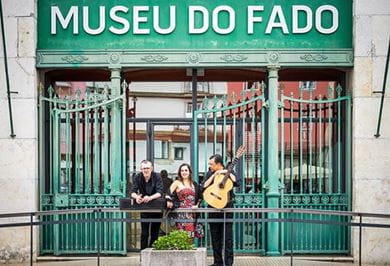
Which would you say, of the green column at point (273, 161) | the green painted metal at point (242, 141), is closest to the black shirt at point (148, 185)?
the green painted metal at point (242, 141)

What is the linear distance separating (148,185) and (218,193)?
43.2 inches

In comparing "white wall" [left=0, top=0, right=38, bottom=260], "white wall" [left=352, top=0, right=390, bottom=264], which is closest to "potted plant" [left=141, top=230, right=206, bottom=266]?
"white wall" [left=0, top=0, right=38, bottom=260]

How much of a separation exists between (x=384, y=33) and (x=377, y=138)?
1.77 m

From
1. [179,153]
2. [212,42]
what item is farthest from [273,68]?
[179,153]

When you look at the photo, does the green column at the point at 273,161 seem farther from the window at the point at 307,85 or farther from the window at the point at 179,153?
the window at the point at 179,153

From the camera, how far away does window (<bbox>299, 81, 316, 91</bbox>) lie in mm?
13391

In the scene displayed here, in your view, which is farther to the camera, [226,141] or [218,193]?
[226,141]

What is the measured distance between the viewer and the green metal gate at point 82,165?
42.4ft

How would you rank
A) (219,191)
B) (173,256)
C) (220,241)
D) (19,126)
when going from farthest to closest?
1. (19,126)
2. (220,241)
3. (219,191)
4. (173,256)

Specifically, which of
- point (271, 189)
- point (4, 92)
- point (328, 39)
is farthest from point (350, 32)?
point (4, 92)

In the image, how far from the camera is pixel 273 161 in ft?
42.4

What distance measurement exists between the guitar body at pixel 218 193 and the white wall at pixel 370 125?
8.55ft

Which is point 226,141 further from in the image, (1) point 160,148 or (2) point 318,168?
(2) point 318,168

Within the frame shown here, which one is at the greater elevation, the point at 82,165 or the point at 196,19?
the point at 196,19
